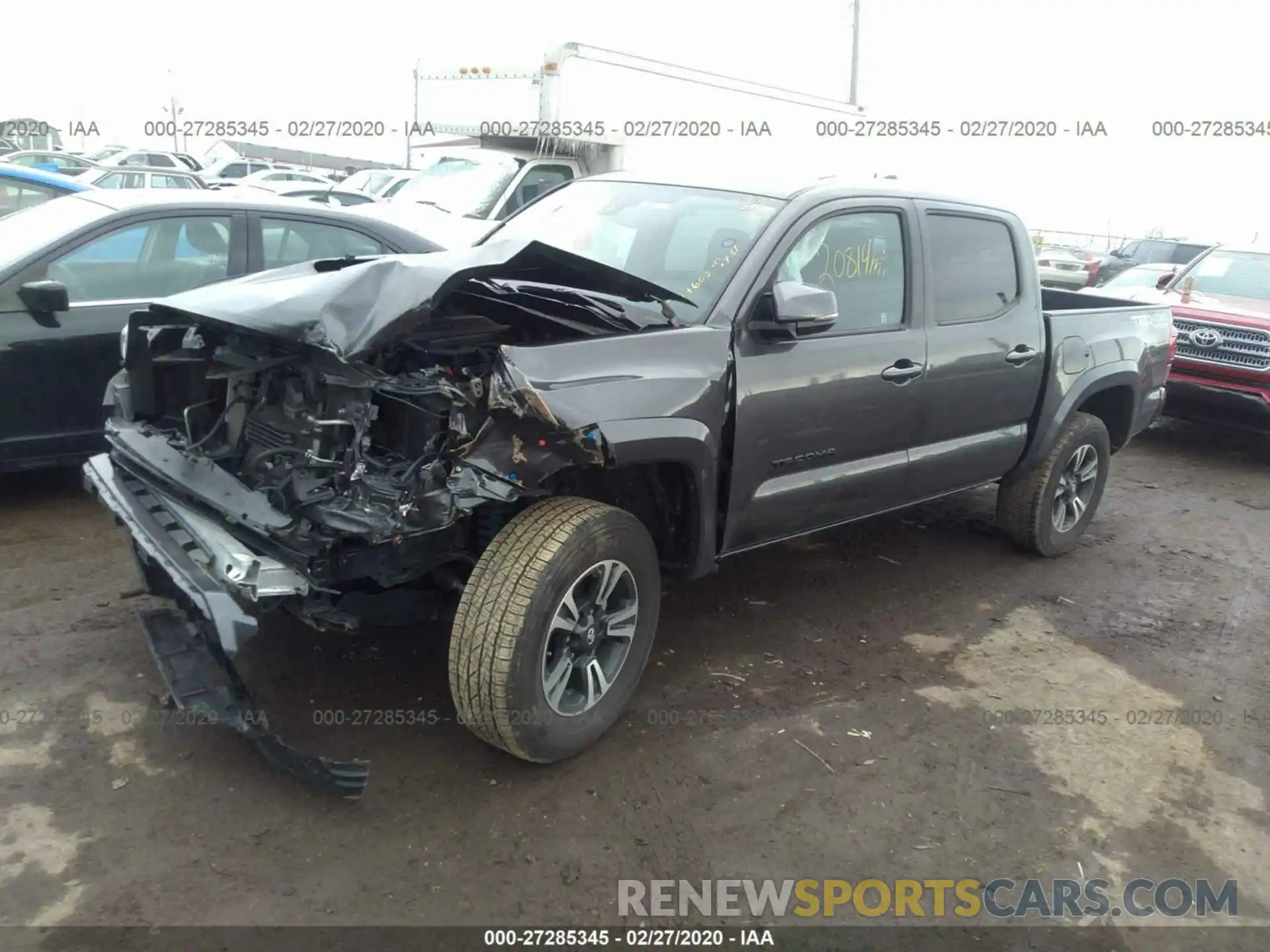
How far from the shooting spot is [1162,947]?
2.76 meters

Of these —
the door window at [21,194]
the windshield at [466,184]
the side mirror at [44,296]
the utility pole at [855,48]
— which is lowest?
the side mirror at [44,296]

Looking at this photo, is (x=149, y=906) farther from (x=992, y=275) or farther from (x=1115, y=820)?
(x=992, y=275)

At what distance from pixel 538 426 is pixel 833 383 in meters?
1.39

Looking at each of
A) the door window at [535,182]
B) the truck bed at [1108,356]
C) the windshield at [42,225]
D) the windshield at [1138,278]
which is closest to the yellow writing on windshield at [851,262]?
the truck bed at [1108,356]

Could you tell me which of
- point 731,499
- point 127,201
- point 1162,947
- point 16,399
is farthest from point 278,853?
point 127,201

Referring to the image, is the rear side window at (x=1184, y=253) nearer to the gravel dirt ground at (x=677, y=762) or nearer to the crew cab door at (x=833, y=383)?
the gravel dirt ground at (x=677, y=762)

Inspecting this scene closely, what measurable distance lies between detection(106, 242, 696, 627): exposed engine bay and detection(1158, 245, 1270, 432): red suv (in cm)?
653

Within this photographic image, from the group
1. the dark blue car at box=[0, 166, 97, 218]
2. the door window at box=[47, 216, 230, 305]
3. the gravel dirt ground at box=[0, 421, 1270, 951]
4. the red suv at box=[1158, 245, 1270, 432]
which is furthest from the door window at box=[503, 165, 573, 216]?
the gravel dirt ground at box=[0, 421, 1270, 951]

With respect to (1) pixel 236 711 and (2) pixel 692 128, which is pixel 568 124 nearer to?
(2) pixel 692 128

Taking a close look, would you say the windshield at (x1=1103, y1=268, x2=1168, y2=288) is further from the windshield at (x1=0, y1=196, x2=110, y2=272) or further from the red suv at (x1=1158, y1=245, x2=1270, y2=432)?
the windshield at (x1=0, y1=196, x2=110, y2=272)

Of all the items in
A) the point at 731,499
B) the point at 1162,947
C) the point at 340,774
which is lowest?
the point at 1162,947

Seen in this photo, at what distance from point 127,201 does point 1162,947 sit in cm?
547

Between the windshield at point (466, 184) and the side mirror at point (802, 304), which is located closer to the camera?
the side mirror at point (802, 304)

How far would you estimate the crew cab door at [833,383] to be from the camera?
11.9 feet
